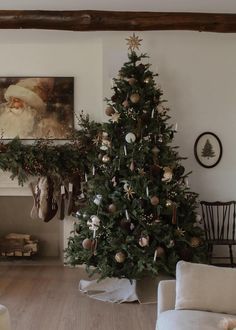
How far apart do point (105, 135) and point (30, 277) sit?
194 centimetres

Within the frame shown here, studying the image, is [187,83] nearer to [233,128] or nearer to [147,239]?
[233,128]

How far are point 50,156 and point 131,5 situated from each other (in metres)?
2.01

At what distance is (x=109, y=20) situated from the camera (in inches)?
183

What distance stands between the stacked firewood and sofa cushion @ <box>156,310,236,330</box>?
359 centimetres

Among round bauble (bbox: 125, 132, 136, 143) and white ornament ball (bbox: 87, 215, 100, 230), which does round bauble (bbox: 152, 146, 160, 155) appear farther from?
white ornament ball (bbox: 87, 215, 100, 230)

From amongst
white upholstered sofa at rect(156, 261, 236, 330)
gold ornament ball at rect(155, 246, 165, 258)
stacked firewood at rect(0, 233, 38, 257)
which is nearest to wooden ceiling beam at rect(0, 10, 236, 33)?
gold ornament ball at rect(155, 246, 165, 258)

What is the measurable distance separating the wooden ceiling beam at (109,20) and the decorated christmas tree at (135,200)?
1.45ft

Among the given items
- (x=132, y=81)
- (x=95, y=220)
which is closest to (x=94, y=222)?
(x=95, y=220)

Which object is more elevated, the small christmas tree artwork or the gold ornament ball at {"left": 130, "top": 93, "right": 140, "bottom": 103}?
the gold ornament ball at {"left": 130, "top": 93, "right": 140, "bottom": 103}

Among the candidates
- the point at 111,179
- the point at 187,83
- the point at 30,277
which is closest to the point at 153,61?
the point at 187,83

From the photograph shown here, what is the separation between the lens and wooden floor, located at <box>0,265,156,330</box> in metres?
3.56

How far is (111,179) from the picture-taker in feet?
14.7

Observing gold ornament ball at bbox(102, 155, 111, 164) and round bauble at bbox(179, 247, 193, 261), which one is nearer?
round bauble at bbox(179, 247, 193, 261)

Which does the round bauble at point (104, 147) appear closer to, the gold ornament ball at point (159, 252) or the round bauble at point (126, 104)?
the round bauble at point (126, 104)
